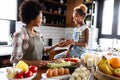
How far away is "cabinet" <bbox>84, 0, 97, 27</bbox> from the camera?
4.54m

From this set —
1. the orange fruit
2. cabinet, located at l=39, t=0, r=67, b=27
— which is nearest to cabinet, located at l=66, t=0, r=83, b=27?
cabinet, located at l=39, t=0, r=67, b=27

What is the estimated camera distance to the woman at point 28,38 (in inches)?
70.4

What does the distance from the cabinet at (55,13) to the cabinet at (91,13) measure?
2.28ft

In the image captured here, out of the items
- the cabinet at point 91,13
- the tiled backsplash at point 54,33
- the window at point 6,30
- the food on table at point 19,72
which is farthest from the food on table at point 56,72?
the cabinet at point 91,13

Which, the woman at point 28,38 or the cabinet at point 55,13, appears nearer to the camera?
the woman at point 28,38

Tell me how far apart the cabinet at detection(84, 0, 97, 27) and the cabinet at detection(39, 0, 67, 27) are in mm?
695

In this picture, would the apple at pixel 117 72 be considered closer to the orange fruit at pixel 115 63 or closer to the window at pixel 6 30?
the orange fruit at pixel 115 63

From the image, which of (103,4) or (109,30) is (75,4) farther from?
(109,30)

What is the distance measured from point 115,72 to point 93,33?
137 inches

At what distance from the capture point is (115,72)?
1.08 m

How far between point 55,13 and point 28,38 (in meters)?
2.78

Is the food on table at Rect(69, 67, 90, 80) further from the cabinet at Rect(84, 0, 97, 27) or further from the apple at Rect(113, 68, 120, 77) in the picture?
the cabinet at Rect(84, 0, 97, 27)

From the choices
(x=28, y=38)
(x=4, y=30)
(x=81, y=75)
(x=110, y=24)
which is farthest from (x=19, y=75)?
(x=110, y=24)

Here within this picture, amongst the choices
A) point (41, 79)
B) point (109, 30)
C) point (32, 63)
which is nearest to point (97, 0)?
point (109, 30)
